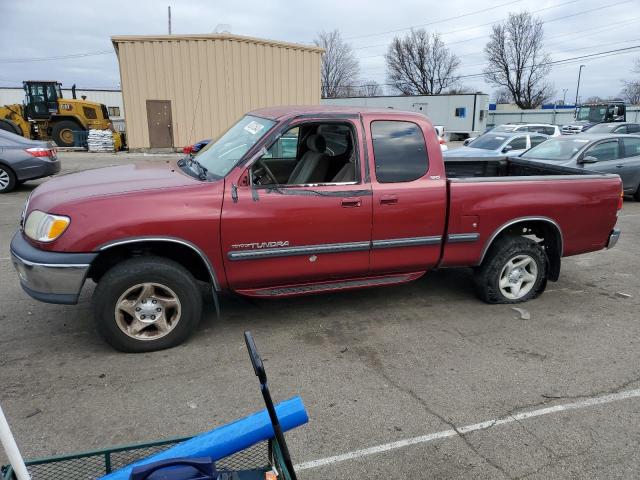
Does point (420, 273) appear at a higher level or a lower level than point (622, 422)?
higher

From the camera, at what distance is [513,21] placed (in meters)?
67.1

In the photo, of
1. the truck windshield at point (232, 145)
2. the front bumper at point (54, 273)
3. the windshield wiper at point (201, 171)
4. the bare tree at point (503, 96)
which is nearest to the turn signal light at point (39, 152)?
the truck windshield at point (232, 145)

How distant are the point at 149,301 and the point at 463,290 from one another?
340cm

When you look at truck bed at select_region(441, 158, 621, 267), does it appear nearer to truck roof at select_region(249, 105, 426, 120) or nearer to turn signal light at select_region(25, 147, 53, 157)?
truck roof at select_region(249, 105, 426, 120)

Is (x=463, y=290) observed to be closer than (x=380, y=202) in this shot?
No

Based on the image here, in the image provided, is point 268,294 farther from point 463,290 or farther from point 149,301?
point 463,290

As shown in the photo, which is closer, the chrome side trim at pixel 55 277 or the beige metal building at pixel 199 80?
the chrome side trim at pixel 55 277

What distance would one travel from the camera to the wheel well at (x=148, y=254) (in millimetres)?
3924

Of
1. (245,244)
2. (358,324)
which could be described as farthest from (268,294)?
(358,324)

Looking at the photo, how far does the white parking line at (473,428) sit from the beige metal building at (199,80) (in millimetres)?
19478

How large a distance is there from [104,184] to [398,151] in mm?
A: 2516

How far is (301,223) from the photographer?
4164 millimetres

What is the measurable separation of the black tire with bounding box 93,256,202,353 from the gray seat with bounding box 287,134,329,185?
1.34 m

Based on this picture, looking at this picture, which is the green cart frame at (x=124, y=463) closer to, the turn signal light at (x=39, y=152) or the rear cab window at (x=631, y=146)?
the turn signal light at (x=39, y=152)
